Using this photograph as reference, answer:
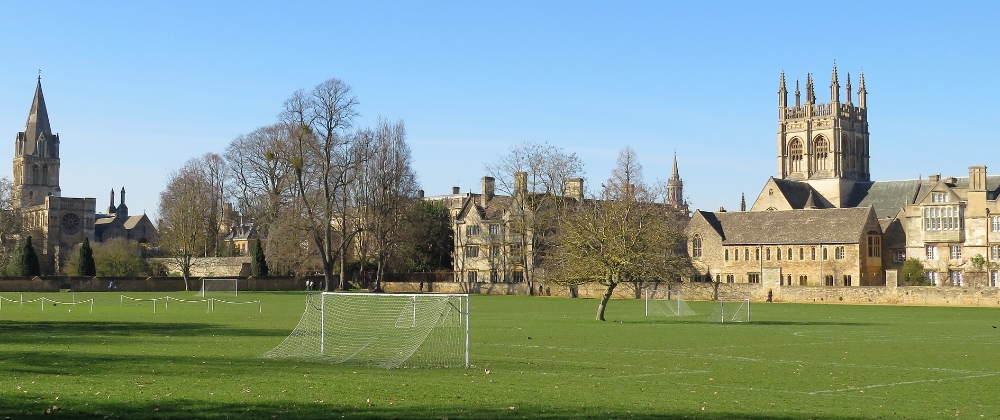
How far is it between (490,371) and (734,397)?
538 centimetres

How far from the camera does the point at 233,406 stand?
14906 millimetres

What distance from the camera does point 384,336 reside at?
3117 centimetres

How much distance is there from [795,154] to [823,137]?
4.58 m

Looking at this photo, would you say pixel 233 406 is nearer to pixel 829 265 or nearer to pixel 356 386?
pixel 356 386

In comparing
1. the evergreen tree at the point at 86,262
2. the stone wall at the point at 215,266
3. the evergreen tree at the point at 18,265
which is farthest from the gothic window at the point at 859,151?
the evergreen tree at the point at 18,265

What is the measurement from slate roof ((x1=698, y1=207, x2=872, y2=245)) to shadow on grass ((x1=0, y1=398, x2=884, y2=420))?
71.8 meters

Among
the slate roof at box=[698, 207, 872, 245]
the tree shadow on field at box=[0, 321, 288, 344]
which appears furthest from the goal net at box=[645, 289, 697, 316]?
the tree shadow on field at box=[0, 321, 288, 344]

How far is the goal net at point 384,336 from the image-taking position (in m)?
23.5

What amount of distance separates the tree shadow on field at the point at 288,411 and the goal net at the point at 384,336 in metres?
6.80

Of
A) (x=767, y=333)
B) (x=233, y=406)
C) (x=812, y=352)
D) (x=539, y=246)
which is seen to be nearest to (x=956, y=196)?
(x=539, y=246)

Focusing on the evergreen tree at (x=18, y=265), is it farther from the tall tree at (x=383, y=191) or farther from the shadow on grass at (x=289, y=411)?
the shadow on grass at (x=289, y=411)

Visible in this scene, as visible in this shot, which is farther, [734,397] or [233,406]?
[734,397]

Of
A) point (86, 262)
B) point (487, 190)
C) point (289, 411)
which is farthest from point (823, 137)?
point (289, 411)

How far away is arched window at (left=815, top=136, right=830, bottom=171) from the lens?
5285 inches
